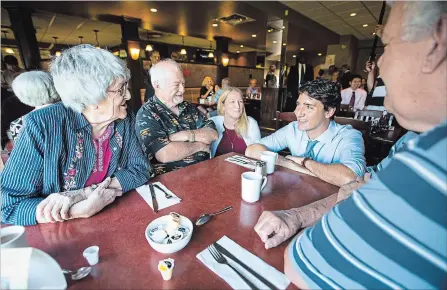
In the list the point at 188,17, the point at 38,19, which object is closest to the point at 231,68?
the point at 188,17

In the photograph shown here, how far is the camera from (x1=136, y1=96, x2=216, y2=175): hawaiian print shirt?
177cm

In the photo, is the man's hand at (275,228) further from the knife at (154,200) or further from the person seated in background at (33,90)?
the person seated in background at (33,90)

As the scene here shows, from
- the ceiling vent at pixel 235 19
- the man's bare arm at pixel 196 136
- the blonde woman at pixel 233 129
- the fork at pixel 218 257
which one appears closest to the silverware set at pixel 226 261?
the fork at pixel 218 257

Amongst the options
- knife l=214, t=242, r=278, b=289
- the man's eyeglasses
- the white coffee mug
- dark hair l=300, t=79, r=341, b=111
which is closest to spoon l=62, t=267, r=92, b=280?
knife l=214, t=242, r=278, b=289

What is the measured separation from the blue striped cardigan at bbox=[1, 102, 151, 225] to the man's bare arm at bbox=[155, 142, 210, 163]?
40cm

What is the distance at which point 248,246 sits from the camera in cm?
79

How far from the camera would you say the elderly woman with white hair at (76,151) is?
0.93 m

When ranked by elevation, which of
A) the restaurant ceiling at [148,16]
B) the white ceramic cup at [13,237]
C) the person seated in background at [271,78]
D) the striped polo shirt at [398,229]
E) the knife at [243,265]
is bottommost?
the knife at [243,265]

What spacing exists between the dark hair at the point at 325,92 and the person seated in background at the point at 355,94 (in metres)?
4.49

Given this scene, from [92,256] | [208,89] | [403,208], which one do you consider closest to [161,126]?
[92,256]

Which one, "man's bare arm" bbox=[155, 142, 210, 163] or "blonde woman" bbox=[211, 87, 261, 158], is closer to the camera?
"man's bare arm" bbox=[155, 142, 210, 163]

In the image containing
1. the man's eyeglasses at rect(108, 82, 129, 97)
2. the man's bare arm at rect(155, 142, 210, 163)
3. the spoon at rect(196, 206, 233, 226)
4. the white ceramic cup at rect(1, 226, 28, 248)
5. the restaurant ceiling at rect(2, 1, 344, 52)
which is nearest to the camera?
the white ceramic cup at rect(1, 226, 28, 248)

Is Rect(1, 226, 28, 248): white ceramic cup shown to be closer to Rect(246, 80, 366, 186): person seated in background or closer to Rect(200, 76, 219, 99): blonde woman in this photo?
Rect(246, 80, 366, 186): person seated in background

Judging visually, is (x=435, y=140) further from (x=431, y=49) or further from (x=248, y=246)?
(x=248, y=246)
